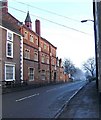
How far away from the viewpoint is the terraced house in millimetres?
38000

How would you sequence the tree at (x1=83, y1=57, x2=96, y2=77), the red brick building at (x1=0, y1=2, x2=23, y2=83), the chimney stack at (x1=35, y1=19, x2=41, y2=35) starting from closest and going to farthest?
1. the red brick building at (x1=0, y1=2, x2=23, y2=83)
2. the chimney stack at (x1=35, y1=19, x2=41, y2=35)
3. the tree at (x1=83, y1=57, x2=96, y2=77)

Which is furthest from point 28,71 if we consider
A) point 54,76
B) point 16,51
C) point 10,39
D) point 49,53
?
point 54,76

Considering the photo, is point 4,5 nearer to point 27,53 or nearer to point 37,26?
point 27,53

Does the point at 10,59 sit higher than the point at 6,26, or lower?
lower

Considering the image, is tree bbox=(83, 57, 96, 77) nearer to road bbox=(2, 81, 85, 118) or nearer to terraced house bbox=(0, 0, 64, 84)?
terraced house bbox=(0, 0, 64, 84)

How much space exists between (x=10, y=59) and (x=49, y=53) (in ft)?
108

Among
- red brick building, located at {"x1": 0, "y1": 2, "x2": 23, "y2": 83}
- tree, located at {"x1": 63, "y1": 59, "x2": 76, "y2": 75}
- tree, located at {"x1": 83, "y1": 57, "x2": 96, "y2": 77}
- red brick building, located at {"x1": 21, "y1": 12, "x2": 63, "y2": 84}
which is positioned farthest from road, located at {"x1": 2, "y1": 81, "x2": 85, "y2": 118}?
tree, located at {"x1": 83, "y1": 57, "x2": 96, "y2": 77}

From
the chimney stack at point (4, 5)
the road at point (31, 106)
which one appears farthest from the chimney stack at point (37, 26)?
the road at point (31, 106)

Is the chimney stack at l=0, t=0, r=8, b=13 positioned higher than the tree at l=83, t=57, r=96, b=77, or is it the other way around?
the chimney stack at l=0, t=0, r=8, b=13

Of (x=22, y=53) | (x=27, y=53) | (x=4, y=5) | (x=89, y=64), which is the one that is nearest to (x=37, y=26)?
(x=27, y=53)

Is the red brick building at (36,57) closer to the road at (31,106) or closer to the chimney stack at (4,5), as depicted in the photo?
the chimney stack at (4,5)

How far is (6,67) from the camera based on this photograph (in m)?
37.7

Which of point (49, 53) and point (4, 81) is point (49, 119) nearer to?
point (4, 81)

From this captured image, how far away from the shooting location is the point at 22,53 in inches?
1783
